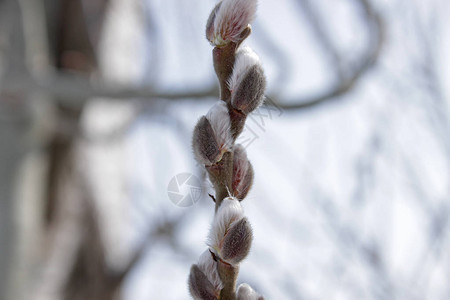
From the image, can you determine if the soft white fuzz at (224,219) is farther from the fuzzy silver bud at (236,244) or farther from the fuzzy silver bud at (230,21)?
the fuzzy silver bud at (230,21)

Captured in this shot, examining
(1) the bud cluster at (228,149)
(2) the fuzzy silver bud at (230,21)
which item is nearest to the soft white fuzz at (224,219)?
(1) the bud cluster at (228,149)

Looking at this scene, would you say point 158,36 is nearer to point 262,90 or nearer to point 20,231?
point 20,231

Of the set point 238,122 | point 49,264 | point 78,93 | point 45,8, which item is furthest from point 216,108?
point 45,8

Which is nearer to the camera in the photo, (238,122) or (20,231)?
(238,122)

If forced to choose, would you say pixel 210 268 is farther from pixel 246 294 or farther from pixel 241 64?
pixel 241 64

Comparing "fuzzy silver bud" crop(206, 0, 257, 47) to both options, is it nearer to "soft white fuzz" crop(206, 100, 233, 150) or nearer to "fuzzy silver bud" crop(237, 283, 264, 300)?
"soft white fuzz" crop(206, 100, 233, 150)

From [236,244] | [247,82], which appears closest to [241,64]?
[247,82]
